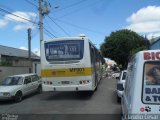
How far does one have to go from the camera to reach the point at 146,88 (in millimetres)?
5191

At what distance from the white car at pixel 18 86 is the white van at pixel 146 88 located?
12.9 meters

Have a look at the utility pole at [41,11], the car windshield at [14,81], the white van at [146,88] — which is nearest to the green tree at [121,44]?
the utility pole at [41,11]

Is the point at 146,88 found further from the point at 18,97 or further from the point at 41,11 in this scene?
the point at 41,11

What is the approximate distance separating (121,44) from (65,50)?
48618mm

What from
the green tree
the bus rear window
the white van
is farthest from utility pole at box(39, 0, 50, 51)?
the green tree

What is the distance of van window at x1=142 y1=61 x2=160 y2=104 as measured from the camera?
5148 millimetres

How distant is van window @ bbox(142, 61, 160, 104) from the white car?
509 inches

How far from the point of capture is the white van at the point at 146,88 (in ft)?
16.6

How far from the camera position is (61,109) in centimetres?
1439

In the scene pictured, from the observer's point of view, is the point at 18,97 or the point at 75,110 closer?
the point at 75,110

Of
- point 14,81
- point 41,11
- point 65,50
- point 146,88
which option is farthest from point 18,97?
point 146,88

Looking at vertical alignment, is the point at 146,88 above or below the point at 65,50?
below

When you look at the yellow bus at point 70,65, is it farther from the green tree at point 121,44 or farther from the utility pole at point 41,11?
the green tree at point 121,44

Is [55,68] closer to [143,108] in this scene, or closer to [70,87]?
[70,87]
